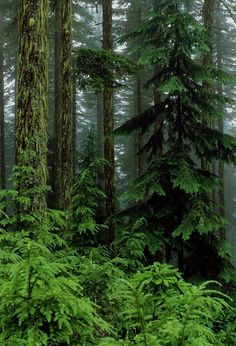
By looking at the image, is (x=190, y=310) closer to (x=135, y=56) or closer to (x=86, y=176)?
(x=86, y=176)

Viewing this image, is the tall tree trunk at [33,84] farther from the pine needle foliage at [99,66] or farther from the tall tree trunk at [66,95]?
the tall tree trunk at [66,95]

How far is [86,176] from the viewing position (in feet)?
28.8

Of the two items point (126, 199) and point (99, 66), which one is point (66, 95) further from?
point (126, 199)

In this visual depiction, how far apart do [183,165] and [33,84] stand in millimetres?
3431

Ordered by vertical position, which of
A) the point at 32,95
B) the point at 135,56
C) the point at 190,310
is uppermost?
the point at 135,56

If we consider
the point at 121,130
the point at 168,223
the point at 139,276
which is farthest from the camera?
the point at 121,130

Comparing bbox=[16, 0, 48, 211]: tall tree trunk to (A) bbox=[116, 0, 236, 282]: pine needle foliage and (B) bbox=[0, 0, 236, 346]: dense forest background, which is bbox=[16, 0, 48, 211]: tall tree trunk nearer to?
(B) bbox=[0, 0, 236, 346]: dense forest background

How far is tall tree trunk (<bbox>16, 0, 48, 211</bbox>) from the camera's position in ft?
23.3

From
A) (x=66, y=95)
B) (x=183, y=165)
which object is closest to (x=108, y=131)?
(x=66, y=95)

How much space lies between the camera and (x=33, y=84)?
7266 mm

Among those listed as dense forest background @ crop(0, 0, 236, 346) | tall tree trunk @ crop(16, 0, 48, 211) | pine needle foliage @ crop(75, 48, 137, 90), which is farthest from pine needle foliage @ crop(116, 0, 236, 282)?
tall tree trunk @ crop(16, 0, 48, 211)

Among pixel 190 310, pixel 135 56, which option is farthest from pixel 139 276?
pixel 135 56

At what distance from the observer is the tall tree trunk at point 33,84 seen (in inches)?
280

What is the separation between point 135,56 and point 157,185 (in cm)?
2116
